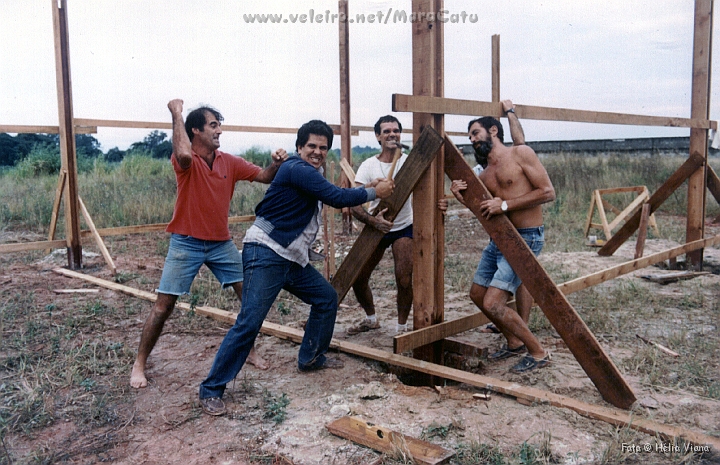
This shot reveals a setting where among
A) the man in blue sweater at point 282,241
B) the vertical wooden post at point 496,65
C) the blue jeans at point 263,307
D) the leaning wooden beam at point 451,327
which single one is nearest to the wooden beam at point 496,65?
the vertical wooden post at point 496,65

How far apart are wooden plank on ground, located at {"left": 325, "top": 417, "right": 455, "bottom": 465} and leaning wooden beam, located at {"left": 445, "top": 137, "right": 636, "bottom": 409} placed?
4.21 feet

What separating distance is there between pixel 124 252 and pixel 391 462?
780 centimetres

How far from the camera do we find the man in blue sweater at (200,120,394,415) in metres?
3.68

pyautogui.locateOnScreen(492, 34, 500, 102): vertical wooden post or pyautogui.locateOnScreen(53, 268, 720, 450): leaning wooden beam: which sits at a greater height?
pyautogui.locateOnScreen(492, 34, 500, 102): vertical wooden post

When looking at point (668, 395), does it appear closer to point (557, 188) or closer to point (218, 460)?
point (218, 460)

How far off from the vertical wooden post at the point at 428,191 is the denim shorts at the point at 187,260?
1.44m

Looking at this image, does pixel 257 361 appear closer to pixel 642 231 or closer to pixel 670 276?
pixel 670 276

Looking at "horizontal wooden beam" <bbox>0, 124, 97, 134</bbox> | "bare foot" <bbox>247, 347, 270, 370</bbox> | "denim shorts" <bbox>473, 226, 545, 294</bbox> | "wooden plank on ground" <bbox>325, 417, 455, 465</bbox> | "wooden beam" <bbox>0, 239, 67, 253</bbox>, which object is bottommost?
"bare foot" <bbox>247, 347, 270, 370</bbox>

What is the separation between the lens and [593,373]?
3725mm

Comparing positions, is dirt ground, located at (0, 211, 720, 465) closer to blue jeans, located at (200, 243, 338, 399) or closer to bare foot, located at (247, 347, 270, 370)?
bare foot, located at (247, 347, 270, 370)

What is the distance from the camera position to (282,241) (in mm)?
3836

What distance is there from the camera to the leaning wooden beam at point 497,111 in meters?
3.75

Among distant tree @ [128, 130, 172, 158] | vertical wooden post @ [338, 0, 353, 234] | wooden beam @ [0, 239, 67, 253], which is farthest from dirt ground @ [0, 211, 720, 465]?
distant tree @ [128, 130, 172, 158]

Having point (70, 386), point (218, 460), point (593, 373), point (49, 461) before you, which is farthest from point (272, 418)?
point (593, 373)
